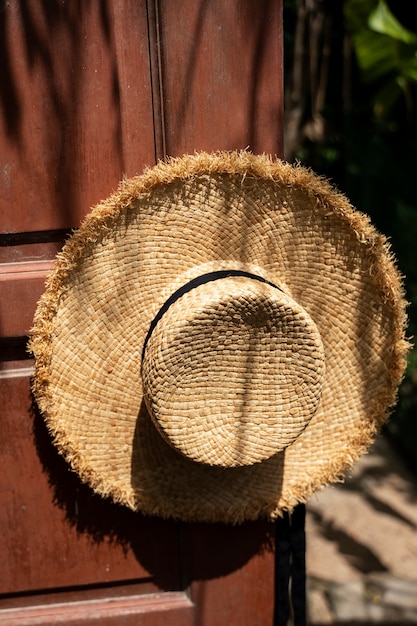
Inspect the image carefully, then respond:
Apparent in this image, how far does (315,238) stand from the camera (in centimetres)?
138

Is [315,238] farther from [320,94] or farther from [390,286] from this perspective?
[320,94]

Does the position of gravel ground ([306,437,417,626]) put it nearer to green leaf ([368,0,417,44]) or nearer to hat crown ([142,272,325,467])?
hat crown ([142,272,325,467])

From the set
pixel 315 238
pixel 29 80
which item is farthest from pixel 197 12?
pixel 315 238

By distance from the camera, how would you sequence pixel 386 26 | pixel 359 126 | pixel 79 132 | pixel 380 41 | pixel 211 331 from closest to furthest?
1. pixel 211 331
2. pixel 79 132
3. pixel 386 26
4. pixel 380 41
5. pixel 359 126

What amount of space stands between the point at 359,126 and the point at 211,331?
3121mm

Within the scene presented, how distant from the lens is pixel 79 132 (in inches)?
56.5

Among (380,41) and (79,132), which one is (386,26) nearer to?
(380,41)

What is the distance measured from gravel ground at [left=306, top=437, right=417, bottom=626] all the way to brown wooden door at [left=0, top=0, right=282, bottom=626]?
1.32 m

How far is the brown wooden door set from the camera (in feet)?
4.56

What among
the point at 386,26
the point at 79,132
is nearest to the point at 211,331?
the point at 79,132

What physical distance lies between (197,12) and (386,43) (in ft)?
6.37

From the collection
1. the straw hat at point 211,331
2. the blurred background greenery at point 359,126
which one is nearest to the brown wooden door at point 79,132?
the straw hat at point 211,331

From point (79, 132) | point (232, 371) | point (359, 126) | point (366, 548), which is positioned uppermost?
point (79, 132)

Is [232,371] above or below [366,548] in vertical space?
above
